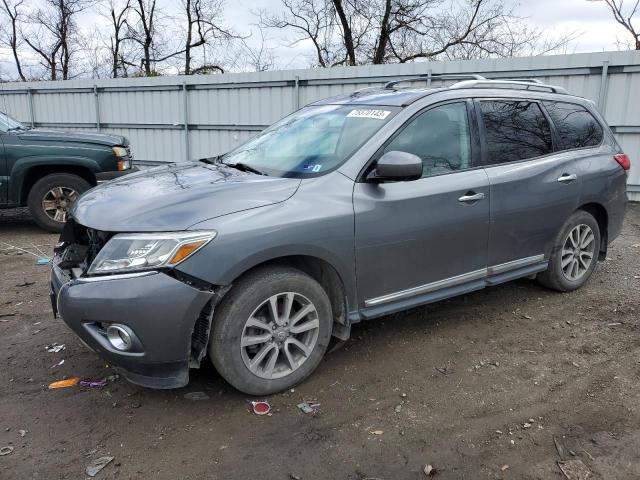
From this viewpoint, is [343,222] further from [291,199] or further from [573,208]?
[573,208]

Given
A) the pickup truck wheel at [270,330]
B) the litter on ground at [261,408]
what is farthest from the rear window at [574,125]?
the litter on ground at [261,408]

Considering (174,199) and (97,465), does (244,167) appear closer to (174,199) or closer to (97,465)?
(174,199)

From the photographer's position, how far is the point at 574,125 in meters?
4.66

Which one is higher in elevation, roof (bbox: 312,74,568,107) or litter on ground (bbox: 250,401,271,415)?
roof (bbox: 312,74,568,107)

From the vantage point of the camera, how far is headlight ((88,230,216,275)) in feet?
8.84

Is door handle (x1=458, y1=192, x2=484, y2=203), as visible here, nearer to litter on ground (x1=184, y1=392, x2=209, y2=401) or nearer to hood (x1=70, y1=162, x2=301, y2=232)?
hood (x1=70, y1=162, x2=301, y2=232)

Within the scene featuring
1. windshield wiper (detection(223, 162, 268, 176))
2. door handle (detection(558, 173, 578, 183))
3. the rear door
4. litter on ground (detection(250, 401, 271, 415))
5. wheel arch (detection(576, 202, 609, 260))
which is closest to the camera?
litter on ground (detection(250, 401, 271, 415))

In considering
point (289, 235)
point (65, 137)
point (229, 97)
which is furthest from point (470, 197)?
point (229, 97)

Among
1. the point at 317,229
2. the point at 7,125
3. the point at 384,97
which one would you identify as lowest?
the point at 317,229

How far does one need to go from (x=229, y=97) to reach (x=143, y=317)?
398 inches

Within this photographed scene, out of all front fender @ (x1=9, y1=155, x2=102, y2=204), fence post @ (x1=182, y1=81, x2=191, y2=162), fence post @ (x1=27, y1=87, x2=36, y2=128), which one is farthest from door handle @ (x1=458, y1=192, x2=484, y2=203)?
fence post @ (x1=27, y1=87, x2=36, y2=128)

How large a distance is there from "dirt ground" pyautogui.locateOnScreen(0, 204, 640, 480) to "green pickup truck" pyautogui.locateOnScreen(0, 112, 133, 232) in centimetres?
317

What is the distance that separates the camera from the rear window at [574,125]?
4.52 meters

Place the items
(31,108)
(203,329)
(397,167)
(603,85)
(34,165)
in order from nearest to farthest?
1. (203,329)
2. (397,167)
3. (34,165)
4. (603,85)
5. (31,108)
